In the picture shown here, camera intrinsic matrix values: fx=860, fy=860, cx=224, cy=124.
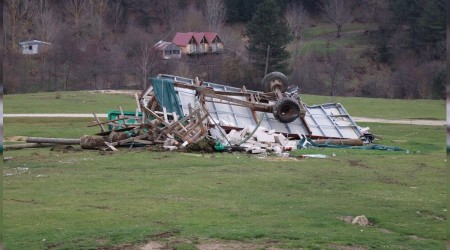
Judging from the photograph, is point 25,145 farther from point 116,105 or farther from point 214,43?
point 214,43

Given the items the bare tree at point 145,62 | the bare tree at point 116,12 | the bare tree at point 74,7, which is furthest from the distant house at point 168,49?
the bare tree at point 74,7

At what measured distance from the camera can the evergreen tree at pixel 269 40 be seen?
77688 mm

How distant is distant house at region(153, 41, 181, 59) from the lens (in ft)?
294

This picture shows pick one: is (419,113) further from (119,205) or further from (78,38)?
(78,38)

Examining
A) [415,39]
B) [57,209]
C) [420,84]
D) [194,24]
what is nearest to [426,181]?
[57,209]

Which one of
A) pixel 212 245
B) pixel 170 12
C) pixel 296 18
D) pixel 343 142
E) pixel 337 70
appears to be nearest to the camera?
pixel 212 245

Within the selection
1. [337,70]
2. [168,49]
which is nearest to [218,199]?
[337,70]

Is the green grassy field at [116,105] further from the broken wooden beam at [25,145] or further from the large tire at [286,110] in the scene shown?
the large tire at [286,110]

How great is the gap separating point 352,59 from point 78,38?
3037 centimetres

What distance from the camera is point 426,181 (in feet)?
71.3

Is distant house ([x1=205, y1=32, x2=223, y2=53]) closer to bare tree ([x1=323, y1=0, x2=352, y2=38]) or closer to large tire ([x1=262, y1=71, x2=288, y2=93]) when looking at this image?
bare tree ([x1=323, y1=0, x2=352, y2=38])

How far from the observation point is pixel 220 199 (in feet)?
58.1

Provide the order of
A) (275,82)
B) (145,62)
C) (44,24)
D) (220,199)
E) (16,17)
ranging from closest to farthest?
1. (220,199)
2. (275,82)
3. (145,62)
4. (16,17)
5. (44,24)

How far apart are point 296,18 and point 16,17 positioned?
113 ft
